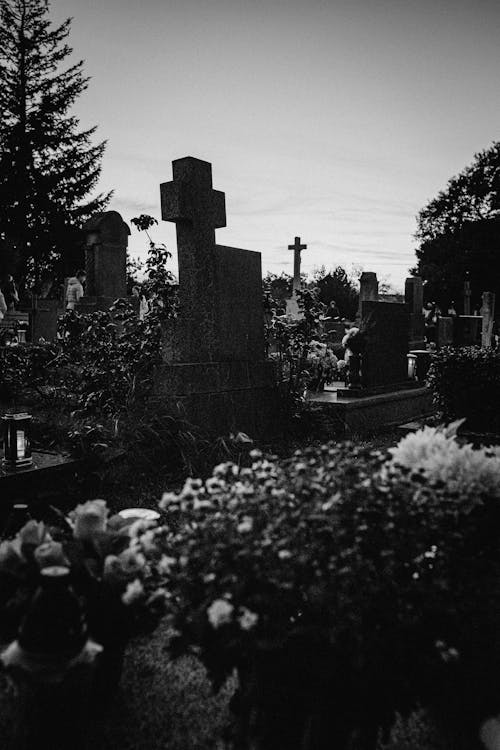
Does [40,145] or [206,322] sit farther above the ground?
[40,145]

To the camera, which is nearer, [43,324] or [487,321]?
[43,324]

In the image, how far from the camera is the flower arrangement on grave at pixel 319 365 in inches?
324

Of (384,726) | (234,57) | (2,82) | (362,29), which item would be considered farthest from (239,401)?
(2,82)

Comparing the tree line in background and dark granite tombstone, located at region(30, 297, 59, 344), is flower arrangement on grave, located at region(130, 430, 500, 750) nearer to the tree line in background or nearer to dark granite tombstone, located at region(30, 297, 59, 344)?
dark granite tombstone, located at region(30, 297, 59, 344)

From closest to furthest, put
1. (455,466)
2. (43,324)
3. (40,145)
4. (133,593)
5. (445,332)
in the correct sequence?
(133,593) → (455,466) → (43,324) → (445,332) → (40,145)

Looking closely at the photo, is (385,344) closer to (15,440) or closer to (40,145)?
(15,440)

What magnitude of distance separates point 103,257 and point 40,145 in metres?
19.5

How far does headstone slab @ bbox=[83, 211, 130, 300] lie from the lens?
39.0 ft

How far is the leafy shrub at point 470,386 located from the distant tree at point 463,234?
124ft

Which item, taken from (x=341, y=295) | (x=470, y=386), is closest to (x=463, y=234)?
(x=341, y=295)

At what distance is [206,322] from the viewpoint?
655cm

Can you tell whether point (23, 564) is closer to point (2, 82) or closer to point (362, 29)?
point (362, 29)

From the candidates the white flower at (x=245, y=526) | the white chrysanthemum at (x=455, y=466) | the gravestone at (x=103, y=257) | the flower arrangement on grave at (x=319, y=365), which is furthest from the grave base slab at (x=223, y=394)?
the gravestone at (x=103, y=257)

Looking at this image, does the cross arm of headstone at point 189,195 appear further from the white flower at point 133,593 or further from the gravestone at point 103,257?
the gravestone at point 103,257
